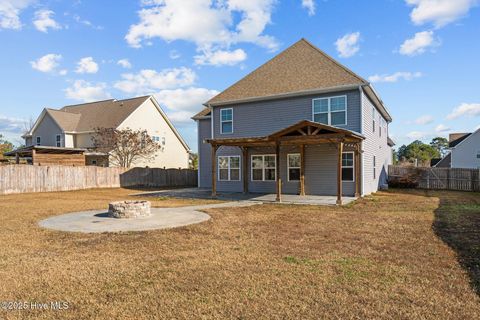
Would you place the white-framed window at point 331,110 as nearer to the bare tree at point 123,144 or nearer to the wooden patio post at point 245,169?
the wooden patio post at point 245,169

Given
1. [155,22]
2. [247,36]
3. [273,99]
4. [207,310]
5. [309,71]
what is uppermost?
[247,36]

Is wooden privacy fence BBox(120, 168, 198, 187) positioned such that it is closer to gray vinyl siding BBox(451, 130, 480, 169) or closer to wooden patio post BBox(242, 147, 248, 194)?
wooden patio post BBox(242, 147, 248, 194)

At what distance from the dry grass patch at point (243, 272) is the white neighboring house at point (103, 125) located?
2331 cm

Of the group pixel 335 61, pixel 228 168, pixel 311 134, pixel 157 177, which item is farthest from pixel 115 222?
pixel 157 177

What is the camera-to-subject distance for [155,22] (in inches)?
545

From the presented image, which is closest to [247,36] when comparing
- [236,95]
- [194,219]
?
[236,95]

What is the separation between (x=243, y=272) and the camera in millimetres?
4801

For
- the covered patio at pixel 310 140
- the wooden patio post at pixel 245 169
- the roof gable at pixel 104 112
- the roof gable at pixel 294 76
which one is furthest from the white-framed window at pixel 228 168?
the roof gable at pixel 104 112

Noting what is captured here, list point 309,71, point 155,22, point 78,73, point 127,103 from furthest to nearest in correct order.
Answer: point 127,103 → point 78,73 → point 309,71 → point 155,22

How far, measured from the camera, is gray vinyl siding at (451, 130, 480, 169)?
3125cm

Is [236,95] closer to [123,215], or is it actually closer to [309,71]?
[309,71]

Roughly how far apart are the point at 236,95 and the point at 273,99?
92.7 inches

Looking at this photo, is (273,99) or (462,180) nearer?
(273,99)

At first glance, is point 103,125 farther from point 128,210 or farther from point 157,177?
point 128,210
